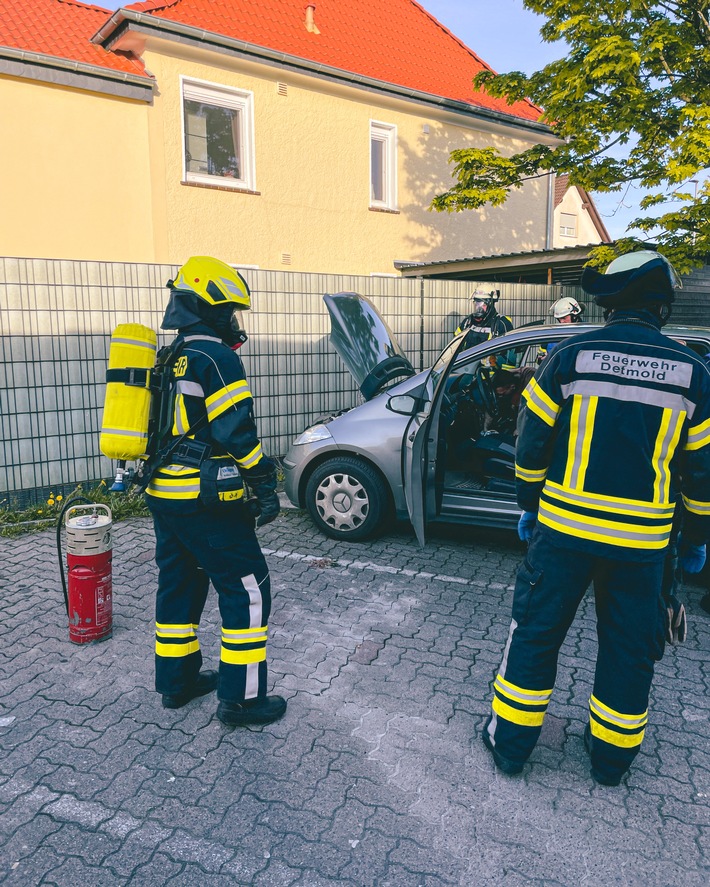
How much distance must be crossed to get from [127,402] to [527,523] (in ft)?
5.91

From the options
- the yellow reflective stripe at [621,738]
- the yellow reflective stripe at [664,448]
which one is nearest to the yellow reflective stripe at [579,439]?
the yellow reflective stripe at [664,448]

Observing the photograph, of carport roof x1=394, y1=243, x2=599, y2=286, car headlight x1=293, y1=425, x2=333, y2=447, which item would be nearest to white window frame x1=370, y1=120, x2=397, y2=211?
carport roof x1=394, y1=243, x2=599, y2=286

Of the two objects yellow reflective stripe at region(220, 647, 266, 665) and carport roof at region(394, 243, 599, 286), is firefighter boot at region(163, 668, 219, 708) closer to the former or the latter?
yellow reflective stripe at region(220, 647, 266, 665)

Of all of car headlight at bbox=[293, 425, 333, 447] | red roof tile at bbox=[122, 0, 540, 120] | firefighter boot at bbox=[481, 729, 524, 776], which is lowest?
firefighter boot at bbox=[481, 729, 524, 776]

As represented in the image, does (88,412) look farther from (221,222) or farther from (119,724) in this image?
(221,222)

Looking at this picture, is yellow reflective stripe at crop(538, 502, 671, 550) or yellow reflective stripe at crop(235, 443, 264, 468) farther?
yellow reflective stripe at crop(235, 443, 264, 468)

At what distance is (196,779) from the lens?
276 centimetres

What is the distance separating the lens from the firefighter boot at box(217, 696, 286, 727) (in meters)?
3.07

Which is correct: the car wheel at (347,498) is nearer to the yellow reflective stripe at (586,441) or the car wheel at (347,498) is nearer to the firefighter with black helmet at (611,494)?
the firefighter with black helmet at (611,494)

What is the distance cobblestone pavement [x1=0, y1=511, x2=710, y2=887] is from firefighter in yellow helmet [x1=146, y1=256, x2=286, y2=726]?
1.27 feet

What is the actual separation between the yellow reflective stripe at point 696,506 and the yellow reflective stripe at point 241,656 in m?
1.89

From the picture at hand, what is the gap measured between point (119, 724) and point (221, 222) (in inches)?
394

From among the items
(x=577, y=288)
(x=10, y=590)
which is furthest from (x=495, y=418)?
(x=577, y=288)

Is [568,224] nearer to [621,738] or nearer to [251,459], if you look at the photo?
[251,459]
